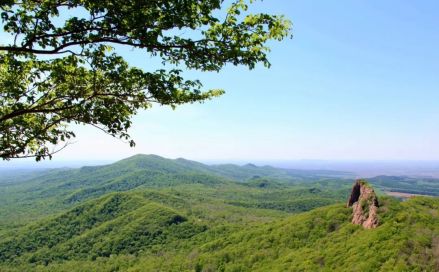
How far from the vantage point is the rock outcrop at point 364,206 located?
73812 mm

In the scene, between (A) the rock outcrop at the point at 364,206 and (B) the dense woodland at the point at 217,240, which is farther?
(A) the rock outcrop at the point at 364,206

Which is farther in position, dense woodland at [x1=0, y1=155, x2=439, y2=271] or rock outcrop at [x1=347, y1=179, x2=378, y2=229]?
rock outcrop at [x1=347, y1=179, x2=378, y2=229]

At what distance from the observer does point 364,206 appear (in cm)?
7931

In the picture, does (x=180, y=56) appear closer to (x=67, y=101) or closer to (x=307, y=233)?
(x=67, y=101)

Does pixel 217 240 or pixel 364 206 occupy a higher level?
pixel 364 206

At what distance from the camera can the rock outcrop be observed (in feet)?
242

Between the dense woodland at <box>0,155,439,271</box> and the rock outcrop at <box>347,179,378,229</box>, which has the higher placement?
the rock outcrop at <box>347,179,378,229</box>

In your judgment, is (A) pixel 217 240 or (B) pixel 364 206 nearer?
(B) pixel 364 206

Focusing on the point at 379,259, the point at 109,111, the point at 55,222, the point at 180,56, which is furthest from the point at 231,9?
the point at 55,222

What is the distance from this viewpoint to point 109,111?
1462 cm

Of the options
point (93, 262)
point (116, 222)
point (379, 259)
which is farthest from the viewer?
point (116, 222)

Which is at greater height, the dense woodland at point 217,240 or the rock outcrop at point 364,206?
the rock outcrop at point 364,206

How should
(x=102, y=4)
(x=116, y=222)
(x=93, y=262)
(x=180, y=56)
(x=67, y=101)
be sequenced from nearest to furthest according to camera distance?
(x=102, y=4)
(x=180, y=56)
(x=67, y=101)
(x=93, y=262)
(x=116, y=222)

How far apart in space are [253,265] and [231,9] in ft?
286
